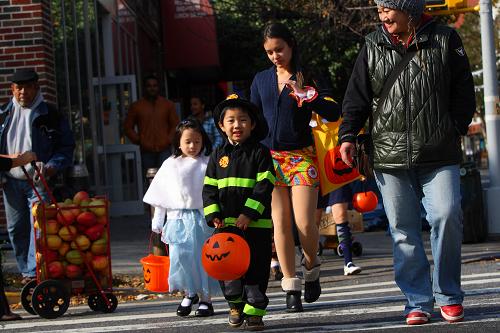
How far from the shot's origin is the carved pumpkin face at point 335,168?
889cm

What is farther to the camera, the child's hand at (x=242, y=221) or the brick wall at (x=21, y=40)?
the brick wall at (x=21, y=40)

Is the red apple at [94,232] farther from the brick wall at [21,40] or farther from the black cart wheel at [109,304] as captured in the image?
the brick wall at [21,40]

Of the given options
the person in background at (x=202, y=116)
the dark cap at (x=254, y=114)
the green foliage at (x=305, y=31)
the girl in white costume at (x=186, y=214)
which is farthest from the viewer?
the green foliage at (x=305, y=31)

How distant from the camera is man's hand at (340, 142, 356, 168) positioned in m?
6.84

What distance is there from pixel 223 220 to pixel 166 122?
7982mm

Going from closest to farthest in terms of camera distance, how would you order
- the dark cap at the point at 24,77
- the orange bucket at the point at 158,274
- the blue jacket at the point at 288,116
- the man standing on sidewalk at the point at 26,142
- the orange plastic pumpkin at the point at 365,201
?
the blue jacket at the point at 288,116, the orange bucket at the point at 158,274, the dark cap at the point at 24,77, the man standing on sidewalk at the point at 26,142, the orange plastic pumpkin at the point at 365,201

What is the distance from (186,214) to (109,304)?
1052 millimetres

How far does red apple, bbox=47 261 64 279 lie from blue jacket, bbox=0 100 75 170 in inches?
56.3

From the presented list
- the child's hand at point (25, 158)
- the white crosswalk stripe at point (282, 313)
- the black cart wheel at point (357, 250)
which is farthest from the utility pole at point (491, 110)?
the child's hand at point (25, 158)

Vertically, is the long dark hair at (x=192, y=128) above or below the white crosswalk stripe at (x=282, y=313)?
above

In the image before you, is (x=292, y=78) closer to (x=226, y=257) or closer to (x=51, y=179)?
(x=226, y=257)

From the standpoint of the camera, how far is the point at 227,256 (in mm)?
6676

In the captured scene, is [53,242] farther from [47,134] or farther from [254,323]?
[254,323]

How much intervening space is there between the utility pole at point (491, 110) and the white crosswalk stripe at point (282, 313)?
15.2ft
